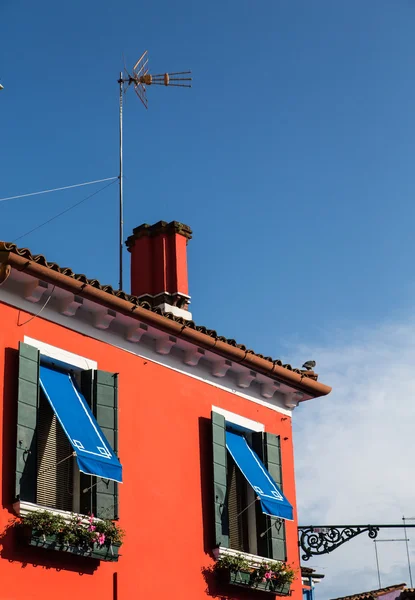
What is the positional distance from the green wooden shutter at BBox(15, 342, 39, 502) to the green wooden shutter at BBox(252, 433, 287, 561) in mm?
4098

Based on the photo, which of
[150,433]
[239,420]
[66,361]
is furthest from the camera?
[239,420]

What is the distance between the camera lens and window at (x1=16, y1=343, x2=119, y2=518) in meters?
11.6

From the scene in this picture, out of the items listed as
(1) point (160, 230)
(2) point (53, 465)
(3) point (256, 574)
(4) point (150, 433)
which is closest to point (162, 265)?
(1) point (160, 230)

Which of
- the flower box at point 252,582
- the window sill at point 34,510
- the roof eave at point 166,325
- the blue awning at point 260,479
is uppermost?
the roof eave at point 166,325

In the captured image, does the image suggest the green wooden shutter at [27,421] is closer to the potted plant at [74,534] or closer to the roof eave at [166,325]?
the potted plant at [74,534]

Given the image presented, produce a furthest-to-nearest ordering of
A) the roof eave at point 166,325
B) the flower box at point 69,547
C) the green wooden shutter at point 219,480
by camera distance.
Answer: the green wooden shutter at point 219,480 < the roof eave at point 166,325 < the flower box at point 69,547

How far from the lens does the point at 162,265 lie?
52.5 ft

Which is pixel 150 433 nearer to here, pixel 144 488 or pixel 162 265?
pixel 144 488

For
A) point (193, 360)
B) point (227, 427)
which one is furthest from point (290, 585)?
point (193, 360)

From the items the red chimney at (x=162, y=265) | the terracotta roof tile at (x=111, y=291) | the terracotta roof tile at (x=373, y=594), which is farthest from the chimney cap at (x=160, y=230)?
the terracotta roof tile at (x=373, y=594)

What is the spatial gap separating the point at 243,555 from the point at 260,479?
1.04 meters

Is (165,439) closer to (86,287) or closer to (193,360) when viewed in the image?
(193,360)

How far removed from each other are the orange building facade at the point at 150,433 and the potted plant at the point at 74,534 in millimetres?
128

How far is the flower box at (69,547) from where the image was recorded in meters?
11.1
